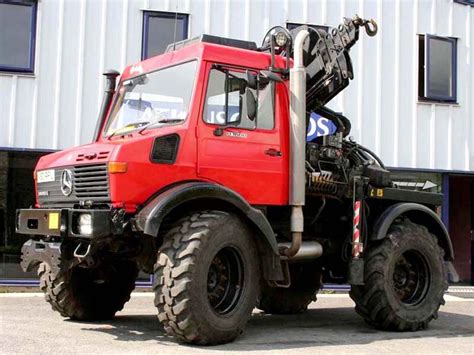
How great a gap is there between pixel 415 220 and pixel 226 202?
329 cm

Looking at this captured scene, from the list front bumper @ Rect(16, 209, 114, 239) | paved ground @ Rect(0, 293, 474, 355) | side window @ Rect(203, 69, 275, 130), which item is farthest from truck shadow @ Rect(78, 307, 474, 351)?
side window @ Rect(203, 69, 275, 130)

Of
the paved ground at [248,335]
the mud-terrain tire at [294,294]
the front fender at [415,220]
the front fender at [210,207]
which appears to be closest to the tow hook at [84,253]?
the front fender at [210,207]

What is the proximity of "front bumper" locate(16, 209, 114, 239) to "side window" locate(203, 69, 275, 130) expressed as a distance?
1520 mm

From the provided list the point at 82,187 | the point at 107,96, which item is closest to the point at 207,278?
the point at 82,187

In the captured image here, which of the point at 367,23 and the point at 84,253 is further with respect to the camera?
the point at 367,23

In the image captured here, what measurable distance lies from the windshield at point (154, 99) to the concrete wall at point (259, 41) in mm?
4624

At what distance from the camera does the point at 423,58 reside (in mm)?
14383

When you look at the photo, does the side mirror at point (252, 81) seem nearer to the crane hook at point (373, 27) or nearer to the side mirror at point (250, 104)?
the side mirror at point (250, 104)

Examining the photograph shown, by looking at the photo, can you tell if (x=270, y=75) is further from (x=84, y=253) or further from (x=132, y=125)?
(x=84, y=253)

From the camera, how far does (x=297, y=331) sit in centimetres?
820

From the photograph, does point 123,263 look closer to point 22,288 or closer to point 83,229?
point 83,229

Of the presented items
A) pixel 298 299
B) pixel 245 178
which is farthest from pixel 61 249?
pixel 298 299

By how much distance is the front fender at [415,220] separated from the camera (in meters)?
8.49

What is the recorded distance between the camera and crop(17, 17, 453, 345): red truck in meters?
6.71
